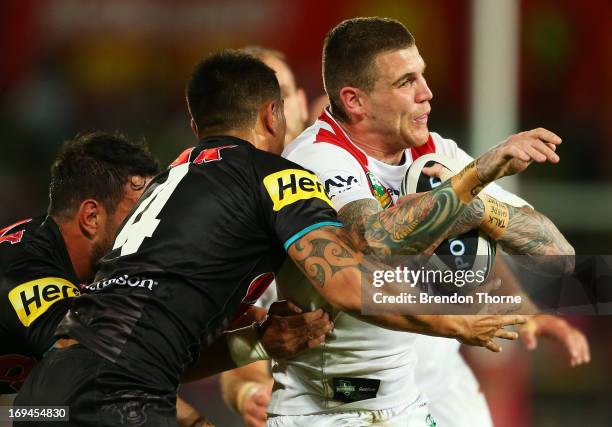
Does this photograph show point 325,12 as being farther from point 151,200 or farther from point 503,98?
point 151,200

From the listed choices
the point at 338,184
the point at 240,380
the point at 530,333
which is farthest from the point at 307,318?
the point at 240,380

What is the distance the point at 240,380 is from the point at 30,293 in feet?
4.88

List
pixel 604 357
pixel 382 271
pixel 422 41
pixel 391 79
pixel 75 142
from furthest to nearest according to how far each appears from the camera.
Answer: pixel 422 41
pixel 604 357
pixel 75 142
pixel 391 79
pixel 382 271

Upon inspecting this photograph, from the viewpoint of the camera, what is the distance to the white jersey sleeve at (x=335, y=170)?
3.71 m

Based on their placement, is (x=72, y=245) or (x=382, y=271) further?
(x=72, y=245)

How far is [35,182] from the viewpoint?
9.16 metres

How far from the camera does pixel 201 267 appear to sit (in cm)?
336

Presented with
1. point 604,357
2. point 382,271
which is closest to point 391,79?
point 382,271

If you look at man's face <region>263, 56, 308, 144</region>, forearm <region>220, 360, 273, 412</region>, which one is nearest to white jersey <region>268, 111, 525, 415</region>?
forearm <region>220, 360, 273, 412</region>

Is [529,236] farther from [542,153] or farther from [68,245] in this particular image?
[68,245]

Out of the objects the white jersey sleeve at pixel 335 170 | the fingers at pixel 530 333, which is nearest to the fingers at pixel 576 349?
the fingers at pixel 530 333

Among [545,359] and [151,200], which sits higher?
[151,200]

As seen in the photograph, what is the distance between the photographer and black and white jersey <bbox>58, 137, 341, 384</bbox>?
3.32m

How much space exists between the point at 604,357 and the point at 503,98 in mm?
2258
